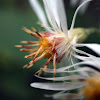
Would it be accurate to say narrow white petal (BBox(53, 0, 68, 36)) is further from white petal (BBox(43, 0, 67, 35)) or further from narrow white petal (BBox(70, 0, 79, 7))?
narrow white petal (BBox(70, 0, 79, 7))

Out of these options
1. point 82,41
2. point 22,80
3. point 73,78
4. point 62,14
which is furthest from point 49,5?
point 22,80

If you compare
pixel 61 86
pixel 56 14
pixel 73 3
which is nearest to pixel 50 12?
pixel 56 14

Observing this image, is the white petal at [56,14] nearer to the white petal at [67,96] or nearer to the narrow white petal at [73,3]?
the white petal at [67,96]

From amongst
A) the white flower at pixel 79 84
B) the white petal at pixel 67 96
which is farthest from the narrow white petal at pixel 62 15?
the white petal at pixel 67 96

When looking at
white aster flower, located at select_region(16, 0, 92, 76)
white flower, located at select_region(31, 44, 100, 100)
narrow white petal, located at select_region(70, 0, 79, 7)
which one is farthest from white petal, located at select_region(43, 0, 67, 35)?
narrow white petal, located at select_region(70, 0, 79, 7)

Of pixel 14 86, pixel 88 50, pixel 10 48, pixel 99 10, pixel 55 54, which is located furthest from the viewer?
pixel 10 48

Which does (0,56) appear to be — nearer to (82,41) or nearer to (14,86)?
(14,86)

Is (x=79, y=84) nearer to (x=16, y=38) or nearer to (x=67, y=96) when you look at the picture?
(x=67, y=96)

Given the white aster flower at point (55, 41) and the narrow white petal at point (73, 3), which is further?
the narrow white petal at point (73, 3)
